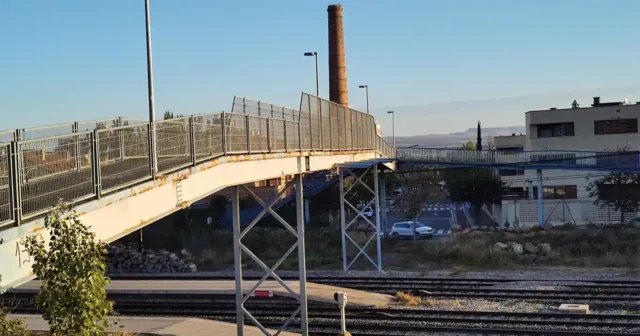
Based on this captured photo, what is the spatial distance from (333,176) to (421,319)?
2626 centimetres

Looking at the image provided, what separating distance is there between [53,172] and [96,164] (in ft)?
1.56

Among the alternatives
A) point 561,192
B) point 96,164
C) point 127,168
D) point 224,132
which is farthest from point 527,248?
point 96,164

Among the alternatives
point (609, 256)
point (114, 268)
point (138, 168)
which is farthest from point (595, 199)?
point (138, 168)

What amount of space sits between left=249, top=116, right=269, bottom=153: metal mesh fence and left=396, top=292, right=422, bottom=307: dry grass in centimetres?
712

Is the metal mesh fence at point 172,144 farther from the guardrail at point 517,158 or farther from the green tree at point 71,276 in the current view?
the guardrail at point 517,158

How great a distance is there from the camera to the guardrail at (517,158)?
39.3 m

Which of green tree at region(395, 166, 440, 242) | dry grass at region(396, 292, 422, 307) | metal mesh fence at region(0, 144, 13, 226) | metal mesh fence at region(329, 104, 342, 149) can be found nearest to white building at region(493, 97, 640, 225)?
green tree at region(395, 166, 440, 242)

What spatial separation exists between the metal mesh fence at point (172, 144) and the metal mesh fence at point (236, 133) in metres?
1.76

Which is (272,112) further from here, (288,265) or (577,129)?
(577,129)

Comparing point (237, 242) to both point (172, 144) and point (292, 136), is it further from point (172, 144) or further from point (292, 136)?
point (172, 144)

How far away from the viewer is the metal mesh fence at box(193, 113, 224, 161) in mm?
11844

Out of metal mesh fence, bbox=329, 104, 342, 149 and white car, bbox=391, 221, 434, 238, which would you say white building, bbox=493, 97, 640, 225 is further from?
metal mesh fence, bbox=329, 104, 342, 149

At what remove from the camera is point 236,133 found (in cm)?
1377

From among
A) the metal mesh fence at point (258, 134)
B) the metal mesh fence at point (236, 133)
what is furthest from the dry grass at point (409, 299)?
the metal mesh fence at point (236, 133)
